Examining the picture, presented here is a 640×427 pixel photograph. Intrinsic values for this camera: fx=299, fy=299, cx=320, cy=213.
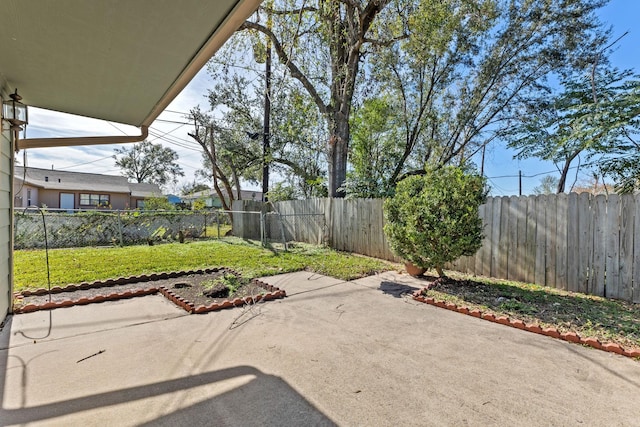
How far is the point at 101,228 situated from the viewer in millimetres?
9766

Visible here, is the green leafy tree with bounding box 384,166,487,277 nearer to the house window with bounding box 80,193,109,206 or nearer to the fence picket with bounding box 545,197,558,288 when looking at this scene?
the fence picket with bounding box 545,197,558,288

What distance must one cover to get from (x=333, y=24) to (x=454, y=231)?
257 inches

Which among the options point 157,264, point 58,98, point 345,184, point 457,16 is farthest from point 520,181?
point 58,98

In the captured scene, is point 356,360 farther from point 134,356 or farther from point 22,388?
point 22,388

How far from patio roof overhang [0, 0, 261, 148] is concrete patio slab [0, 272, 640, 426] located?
8.20 ft

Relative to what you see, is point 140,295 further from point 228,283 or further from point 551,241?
point 551,241

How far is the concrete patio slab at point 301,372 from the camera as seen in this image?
1.90 metres

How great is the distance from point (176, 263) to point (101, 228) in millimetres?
5169

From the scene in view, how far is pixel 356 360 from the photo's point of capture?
2.59 meters

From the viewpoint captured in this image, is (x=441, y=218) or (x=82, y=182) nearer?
(x=441, y=218)

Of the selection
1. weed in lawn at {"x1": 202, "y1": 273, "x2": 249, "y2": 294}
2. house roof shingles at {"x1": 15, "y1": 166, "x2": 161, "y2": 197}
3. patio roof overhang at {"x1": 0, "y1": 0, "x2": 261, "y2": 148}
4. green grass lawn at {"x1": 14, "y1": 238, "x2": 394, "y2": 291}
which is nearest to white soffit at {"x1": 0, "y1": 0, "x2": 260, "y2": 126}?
patio roof overhang at {"x1": 0, "y1": 0, "x2": 261, "y2": 148}

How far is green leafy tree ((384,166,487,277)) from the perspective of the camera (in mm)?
4684

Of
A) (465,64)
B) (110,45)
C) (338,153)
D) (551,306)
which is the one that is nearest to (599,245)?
(551,306)

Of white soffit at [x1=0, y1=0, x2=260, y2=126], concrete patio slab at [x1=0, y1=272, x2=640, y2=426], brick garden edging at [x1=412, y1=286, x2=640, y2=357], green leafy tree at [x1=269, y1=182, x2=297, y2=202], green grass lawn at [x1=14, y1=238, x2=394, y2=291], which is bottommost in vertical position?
concrete patio slab at [x1=0, y1=272, x2=640, y2=426]
